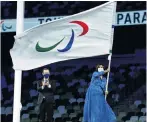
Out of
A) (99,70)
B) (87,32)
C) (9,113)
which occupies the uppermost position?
(87,32)

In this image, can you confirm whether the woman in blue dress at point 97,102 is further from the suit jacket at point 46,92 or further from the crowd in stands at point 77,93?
the crowd in stands at point 77,93

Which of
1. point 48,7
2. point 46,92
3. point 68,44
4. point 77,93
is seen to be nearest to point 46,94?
point 46,92

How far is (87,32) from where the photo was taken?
10180 mm

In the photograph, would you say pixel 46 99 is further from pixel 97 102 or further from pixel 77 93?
pixel 77 93

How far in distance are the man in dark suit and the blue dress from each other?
0.82 m

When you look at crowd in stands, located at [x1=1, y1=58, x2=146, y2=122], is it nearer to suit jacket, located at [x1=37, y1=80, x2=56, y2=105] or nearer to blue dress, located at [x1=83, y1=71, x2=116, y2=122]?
suit jacket, located at [x1=37, y1=80, x2=56, y2=105]

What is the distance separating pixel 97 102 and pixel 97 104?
0.12 feet

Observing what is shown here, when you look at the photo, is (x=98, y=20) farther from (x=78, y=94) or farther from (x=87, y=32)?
(x=78, y=94)

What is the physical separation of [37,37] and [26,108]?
581cm

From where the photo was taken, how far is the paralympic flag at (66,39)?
10094 millimetres

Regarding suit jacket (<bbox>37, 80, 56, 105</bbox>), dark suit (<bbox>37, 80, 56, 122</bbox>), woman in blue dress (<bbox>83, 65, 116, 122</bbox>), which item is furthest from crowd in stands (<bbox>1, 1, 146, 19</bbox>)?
woman in blue dress (<bbox>83, 65, 116, 122</bbox>)

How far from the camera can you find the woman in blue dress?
10477 millimetres

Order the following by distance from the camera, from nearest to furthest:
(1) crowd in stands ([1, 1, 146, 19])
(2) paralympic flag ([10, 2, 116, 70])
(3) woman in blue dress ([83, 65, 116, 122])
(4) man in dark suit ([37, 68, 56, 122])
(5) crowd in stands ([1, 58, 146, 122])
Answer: (2) paralympic flag ([10, 2, 116, 70]) < (3) woman in blue dress ([83, 65, 116, 122]) < (4) man in dark suit ([37, 68, 56, 122]) < (5) crowd in stands ([1, 58, 146, 122]) < (1) crowd in stands ([1, 1, 146, 19])

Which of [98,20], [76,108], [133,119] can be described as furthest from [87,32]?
[76,108]
